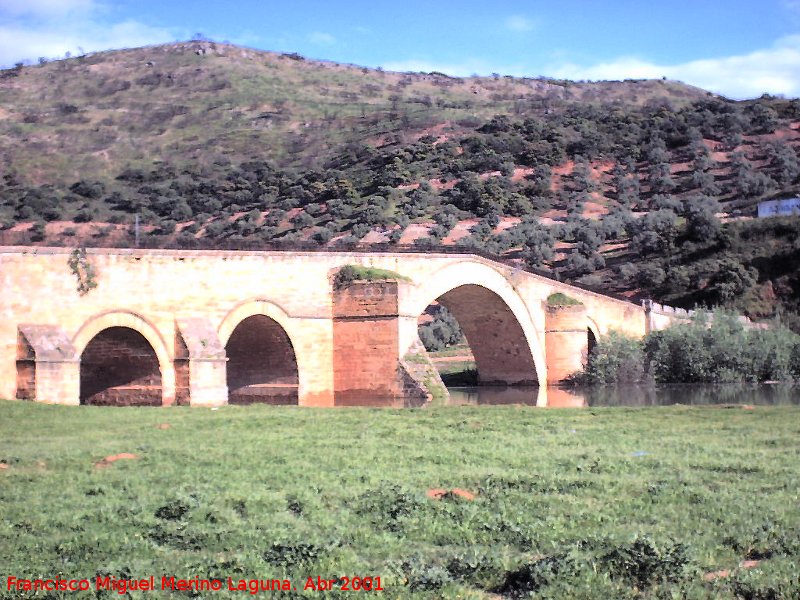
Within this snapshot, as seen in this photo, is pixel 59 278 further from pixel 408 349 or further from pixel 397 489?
pixel 397 489

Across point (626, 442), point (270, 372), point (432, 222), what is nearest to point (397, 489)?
point (626, 442)

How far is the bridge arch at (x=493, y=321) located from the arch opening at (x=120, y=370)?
8485 mm

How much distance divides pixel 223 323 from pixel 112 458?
11.6 meters

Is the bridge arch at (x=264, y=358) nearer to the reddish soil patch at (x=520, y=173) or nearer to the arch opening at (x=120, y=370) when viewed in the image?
the arch opening at (x=120, y=370)

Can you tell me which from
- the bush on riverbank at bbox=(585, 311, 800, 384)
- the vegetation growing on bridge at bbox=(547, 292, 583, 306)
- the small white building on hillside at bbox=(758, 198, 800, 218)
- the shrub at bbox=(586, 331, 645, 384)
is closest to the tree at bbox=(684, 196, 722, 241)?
the small white building on hillside at bbox=(758, 198, 800, 218)

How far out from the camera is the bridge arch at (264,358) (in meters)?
22.7

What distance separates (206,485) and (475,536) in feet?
8.86

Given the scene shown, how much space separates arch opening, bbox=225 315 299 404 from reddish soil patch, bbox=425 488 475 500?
49.8 feet

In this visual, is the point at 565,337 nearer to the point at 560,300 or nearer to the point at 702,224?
the point at 560,300

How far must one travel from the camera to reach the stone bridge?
1850cm

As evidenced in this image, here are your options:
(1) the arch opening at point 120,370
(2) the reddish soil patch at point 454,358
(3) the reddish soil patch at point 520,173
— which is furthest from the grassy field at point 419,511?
(3) the reddish soil patch at point 520,173

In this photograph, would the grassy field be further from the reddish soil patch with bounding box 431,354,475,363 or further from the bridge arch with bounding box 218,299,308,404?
the reddish soil patch with bounding box 431,354,475,363

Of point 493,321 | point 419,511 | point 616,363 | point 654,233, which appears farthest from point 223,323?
point 654,233

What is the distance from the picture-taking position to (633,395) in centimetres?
2520
